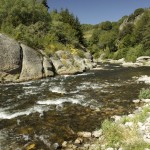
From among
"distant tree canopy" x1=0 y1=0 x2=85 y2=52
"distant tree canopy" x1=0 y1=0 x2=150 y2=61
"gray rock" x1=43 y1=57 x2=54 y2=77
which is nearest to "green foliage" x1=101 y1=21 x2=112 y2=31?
"distant tree canopy" x1=0 y1=0 x2=150 y2=61

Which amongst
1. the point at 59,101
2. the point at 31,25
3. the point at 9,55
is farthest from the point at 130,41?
the point at 59,101

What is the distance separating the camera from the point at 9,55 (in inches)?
1501

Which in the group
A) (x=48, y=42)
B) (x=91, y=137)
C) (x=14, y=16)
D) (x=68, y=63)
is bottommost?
(x=91, y=137)

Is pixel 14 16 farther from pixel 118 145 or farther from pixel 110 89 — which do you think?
pixel 118 145

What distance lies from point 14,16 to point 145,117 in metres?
43.9

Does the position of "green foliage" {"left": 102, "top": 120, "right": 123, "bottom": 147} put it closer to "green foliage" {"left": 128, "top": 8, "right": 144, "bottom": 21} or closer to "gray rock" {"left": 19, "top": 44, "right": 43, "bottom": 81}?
"gray rock" {"left": 19, "top": 44, "right": 43, "bottom": 81}

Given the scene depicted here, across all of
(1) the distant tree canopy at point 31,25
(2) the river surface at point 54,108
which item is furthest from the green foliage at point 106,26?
(2) the river surface at point 54,108

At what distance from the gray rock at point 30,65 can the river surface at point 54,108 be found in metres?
2.91

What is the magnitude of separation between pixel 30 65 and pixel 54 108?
17.7m

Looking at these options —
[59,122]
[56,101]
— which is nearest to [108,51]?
[56,101]

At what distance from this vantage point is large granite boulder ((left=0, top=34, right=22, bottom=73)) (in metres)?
36.8

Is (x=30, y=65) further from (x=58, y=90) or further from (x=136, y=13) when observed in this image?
(x=136, y=13)

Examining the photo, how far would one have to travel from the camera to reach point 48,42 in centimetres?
5081

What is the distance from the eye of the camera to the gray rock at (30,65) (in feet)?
125
